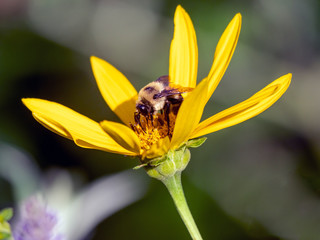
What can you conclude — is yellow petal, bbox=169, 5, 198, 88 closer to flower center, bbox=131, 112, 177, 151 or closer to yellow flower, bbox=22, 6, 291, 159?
yellow flower, bbox=22, 6, 291, 159

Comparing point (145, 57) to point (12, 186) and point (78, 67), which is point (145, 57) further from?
point (12, 186)

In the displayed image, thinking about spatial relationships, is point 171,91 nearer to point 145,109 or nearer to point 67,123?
point 145,109

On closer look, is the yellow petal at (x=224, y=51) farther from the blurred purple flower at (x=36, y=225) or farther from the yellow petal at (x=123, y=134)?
the blurred purple flower at (x=36, y=225)

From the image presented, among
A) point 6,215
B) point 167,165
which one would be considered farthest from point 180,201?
point 6,215

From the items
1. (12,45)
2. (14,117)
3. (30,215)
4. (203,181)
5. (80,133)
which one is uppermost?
(12,45)

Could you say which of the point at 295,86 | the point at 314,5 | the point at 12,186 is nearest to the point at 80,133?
the point at 12,186

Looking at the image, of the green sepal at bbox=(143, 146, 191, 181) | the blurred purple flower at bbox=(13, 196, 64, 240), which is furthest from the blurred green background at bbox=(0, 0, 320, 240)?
the blurred purple flower at bbox=(13, 196, 64, 240)

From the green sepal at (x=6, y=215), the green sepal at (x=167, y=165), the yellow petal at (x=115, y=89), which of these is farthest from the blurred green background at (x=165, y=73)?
the green sepal at (x=6, y=215)
